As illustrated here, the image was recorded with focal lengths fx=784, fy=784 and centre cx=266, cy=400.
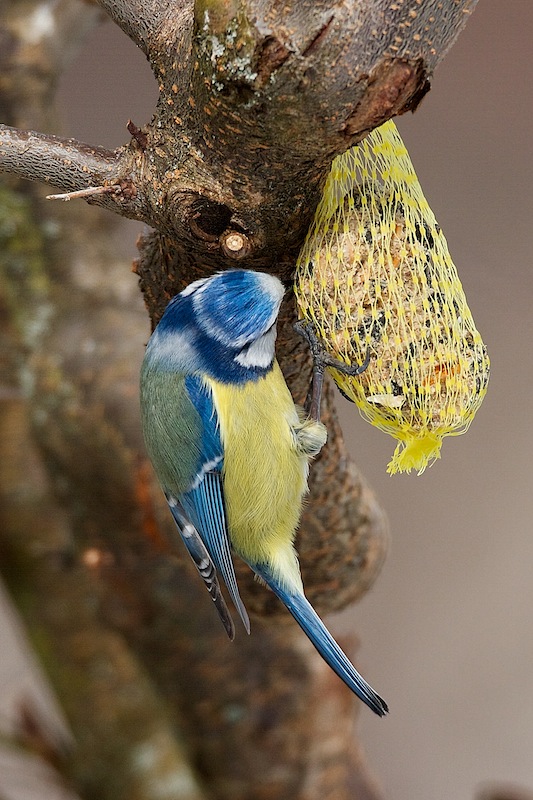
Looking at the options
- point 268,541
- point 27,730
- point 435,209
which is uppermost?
point 435,209

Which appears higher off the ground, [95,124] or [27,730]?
[95,124]

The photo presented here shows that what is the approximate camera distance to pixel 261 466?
111 cm

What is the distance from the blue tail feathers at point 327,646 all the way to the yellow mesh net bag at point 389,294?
1.15 feet

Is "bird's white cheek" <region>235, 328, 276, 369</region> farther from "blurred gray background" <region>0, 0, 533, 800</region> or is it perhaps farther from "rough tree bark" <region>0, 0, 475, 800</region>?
"blurred gray background" <region>0, 0, 533, 800</region>

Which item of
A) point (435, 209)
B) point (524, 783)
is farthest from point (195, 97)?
point (524, 783)

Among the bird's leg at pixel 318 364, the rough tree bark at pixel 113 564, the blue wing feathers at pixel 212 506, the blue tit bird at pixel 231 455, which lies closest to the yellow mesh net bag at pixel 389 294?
A: the bird's leg at pixel 318 364

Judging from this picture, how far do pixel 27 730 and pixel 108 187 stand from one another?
1.40m

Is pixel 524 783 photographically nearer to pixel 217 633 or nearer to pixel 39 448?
pixel 217 633

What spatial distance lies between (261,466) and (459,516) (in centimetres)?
144

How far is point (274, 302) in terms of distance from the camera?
912 millimetres

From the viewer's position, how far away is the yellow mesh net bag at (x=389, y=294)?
0.86 m

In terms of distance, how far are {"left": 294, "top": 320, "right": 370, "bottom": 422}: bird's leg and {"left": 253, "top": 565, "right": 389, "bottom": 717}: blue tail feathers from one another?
27cm

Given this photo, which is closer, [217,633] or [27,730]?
[217,633]

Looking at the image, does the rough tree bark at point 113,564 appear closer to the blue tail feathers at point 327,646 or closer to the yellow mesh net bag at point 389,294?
the blue tail feathers at point 327,646
